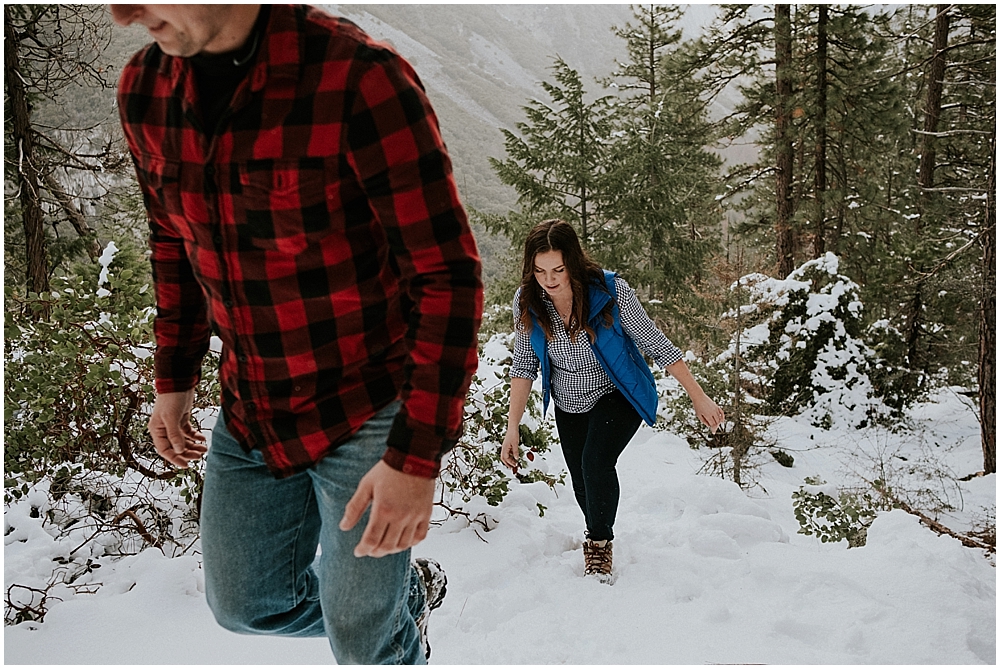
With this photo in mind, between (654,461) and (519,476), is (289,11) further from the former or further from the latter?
(654,461)

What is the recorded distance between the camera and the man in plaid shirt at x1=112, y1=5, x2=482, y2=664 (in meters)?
1.20

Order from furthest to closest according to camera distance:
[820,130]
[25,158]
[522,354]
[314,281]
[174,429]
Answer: [820,130] → [25,158] → [522,354] → [174,429] → [314,281]

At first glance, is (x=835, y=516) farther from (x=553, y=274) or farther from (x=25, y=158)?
(x=25, y=158)

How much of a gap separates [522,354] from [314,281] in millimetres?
2247

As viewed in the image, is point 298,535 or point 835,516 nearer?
point 298,535

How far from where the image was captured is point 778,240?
11.9m

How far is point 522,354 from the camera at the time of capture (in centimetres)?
350

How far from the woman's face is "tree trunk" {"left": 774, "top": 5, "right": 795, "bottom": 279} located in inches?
363

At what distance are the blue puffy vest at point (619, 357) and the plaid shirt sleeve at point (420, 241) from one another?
6.81 feet

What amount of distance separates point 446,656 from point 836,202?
35.9 feet

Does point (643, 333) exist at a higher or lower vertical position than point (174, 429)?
lower

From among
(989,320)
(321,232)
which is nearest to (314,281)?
(321,232)

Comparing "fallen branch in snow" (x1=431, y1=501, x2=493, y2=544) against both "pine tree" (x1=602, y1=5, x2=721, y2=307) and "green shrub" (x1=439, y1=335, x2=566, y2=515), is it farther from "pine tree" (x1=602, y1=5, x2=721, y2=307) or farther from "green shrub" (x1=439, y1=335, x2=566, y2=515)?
"pine tree" (x1=602, y1=5, x2=721, y2=307)

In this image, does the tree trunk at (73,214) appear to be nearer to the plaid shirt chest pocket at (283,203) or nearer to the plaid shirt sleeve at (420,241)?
the plaid shirt chest pocket at (283,203)
